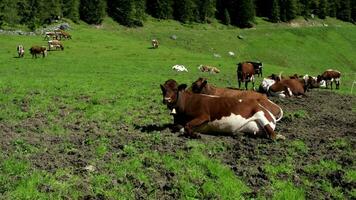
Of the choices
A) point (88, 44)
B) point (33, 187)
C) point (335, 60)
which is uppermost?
point (33, 187)

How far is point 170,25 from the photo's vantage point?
107625mm

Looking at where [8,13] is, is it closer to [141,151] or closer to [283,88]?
[283,88]

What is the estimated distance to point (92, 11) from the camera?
9612 centimetres

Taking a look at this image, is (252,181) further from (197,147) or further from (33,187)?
(33,187)

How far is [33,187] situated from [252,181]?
193 inches

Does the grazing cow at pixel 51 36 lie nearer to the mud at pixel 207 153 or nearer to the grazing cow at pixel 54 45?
the grazing cow at pixel 54 45

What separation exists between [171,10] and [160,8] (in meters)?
3.07

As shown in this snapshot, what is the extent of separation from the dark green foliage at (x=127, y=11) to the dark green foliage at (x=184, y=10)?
35.9 ft

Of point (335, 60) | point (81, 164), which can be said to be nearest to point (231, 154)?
point (81, 164)

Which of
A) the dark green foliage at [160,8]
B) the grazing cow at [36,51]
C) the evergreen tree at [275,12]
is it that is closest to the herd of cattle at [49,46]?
the grazing cow at [36,51]

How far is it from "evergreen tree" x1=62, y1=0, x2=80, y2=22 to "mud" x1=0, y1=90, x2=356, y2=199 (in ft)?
247

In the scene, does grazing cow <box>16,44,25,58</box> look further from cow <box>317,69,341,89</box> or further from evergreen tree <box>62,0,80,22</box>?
evergreen tree <box>62,0,80,22</box>

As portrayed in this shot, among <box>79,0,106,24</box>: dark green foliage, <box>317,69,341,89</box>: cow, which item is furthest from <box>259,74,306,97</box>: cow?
<box>79,0,106,24</box>: dark green foliage

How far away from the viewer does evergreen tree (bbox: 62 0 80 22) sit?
3553 inches
